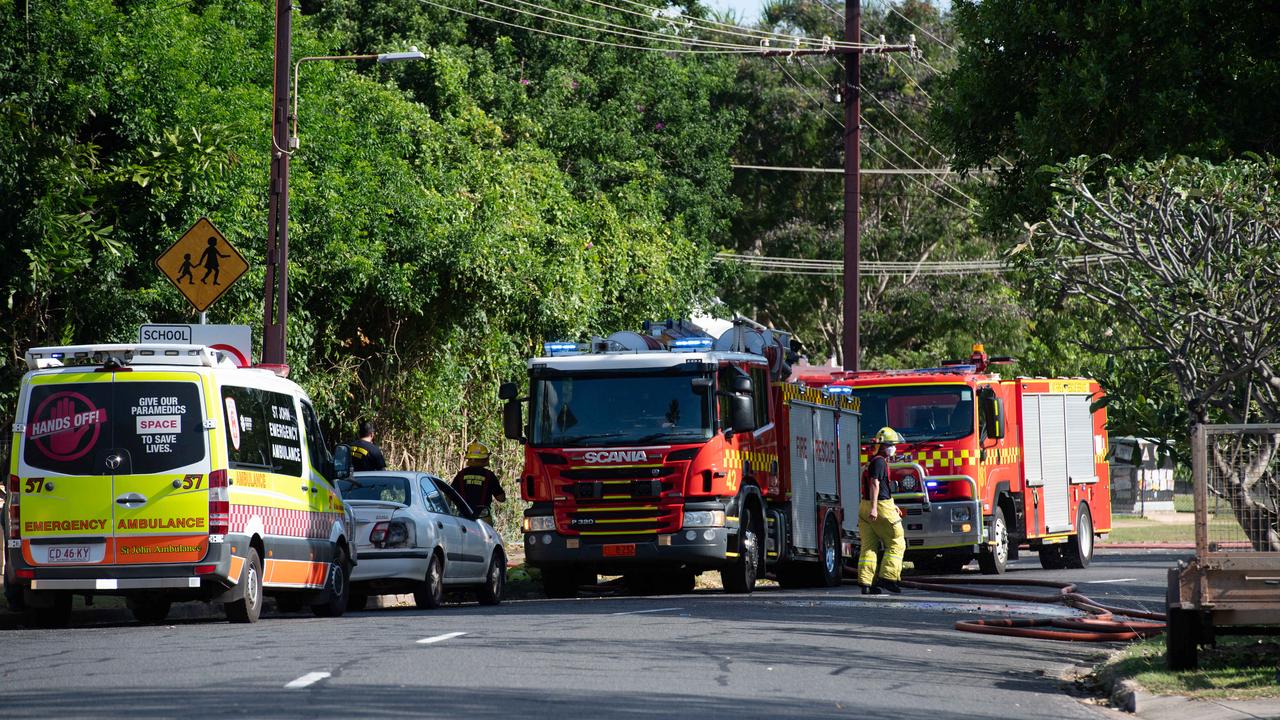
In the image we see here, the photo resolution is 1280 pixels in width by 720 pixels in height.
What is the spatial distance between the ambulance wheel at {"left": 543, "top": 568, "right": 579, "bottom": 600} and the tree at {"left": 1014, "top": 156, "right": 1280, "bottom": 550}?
8.11 m

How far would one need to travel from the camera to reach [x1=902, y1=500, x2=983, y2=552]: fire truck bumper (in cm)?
2550

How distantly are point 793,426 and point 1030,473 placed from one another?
7.03 metres

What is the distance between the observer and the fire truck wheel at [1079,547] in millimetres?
29469

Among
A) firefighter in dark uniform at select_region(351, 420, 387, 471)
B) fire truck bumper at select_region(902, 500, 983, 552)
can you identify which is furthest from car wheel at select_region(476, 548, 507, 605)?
fire truck bumper at select_region(902, 500, 983, 552)

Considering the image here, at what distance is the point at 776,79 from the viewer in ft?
182

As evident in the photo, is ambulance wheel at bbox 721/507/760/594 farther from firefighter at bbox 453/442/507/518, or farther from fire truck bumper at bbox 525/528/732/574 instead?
firefighter at bbox 453/442/507/518

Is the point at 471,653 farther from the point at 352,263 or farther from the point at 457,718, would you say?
the point at 352,263

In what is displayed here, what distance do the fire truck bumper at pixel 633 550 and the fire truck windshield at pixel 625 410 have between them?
1061mm

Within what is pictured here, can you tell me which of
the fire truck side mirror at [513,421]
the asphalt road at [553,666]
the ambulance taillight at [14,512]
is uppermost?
the fire truck side mirror at [513,421]

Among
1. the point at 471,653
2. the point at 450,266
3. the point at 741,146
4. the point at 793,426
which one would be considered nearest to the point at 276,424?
the point at 471,653

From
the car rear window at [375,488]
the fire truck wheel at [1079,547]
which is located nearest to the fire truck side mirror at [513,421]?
the car rear window at [375,488]

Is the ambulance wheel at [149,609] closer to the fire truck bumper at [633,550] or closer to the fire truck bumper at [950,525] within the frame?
the fire truck bumper at [633,550]

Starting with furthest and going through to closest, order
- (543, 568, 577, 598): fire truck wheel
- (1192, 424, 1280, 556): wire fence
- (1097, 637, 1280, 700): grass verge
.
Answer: (543, 568, 577, 598): fire truck wheel, (1192, 424, 1280, 556): wire fence, (1097, 637, 1280, 700): grass verge

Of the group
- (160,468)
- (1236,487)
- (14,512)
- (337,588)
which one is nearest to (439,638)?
(160,468)
